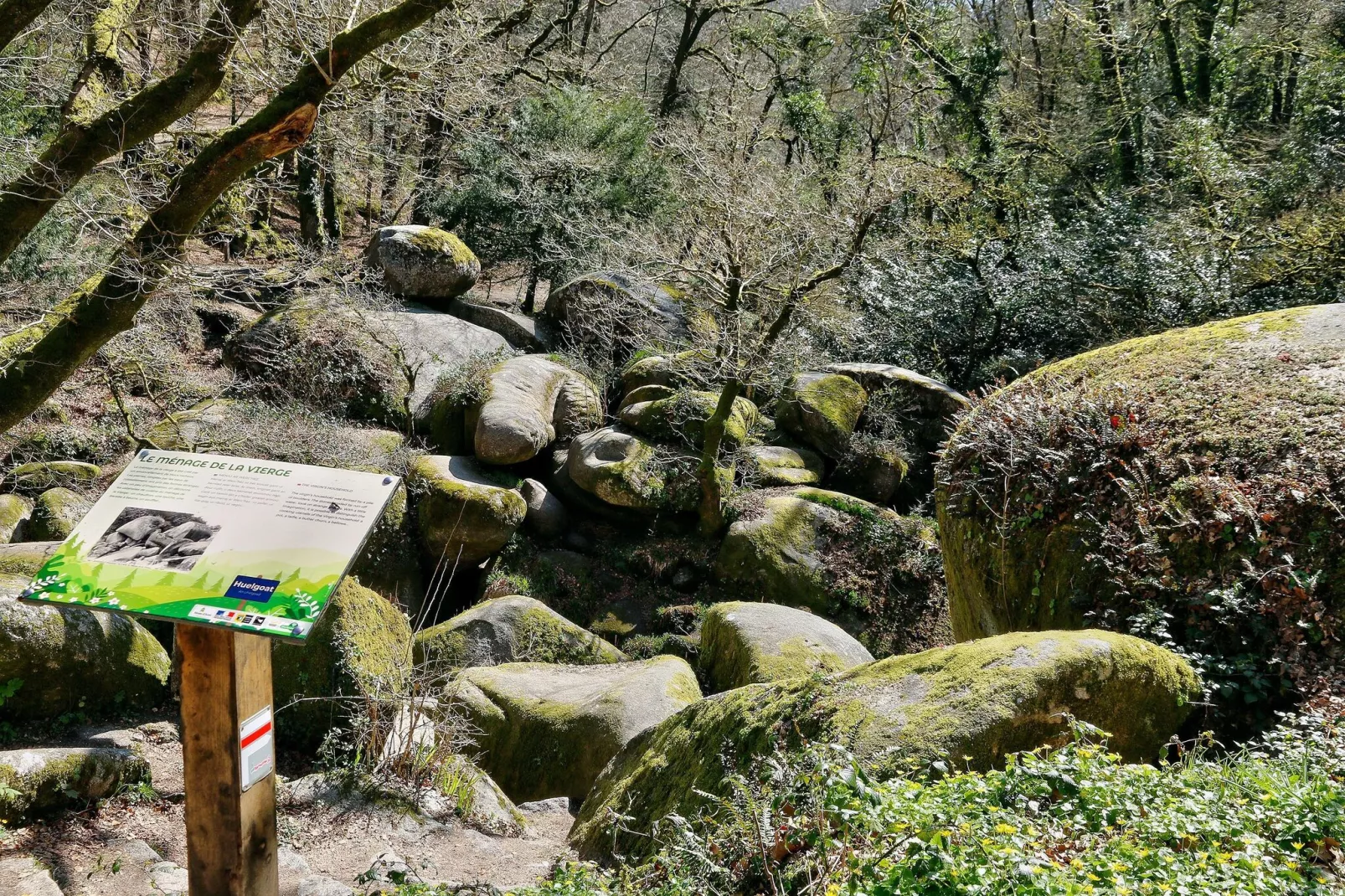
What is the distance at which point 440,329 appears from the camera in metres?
15.0

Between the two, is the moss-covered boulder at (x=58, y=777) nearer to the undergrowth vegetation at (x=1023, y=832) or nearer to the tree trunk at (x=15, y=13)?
the undergrowth vegetation at (x=1023, y=832)

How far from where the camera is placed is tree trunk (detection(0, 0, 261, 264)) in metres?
4.07

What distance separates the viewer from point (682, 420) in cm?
1273

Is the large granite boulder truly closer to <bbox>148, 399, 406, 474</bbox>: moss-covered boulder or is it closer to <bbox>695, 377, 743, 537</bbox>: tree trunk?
<bbox>148, 399, 406, 474</bbox>: moss-covered boulder

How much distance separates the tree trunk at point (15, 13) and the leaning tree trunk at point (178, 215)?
83cm

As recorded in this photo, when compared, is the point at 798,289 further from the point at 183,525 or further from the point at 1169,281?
the point at 183,525

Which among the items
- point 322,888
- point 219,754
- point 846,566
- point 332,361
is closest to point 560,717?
point 322,888

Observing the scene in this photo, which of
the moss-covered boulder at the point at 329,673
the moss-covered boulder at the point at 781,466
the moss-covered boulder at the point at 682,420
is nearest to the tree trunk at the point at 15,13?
the moss-covered boulder at the point at 329,673

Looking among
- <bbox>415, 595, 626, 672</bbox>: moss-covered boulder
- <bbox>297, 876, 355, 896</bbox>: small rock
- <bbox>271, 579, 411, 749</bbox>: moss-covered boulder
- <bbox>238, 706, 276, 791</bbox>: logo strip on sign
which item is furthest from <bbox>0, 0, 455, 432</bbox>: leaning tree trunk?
<bbox>415, 595, 626, 672</bbox>: moss-covered boulder

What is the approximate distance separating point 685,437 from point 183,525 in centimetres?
951

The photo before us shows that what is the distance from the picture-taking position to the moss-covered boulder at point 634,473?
1223 cm

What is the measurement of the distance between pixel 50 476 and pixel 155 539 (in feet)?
30.4

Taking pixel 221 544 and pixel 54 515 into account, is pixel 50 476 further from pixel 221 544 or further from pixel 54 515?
pixel 221 544

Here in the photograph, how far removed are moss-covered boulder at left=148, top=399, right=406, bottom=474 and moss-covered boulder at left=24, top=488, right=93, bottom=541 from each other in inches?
40.5
